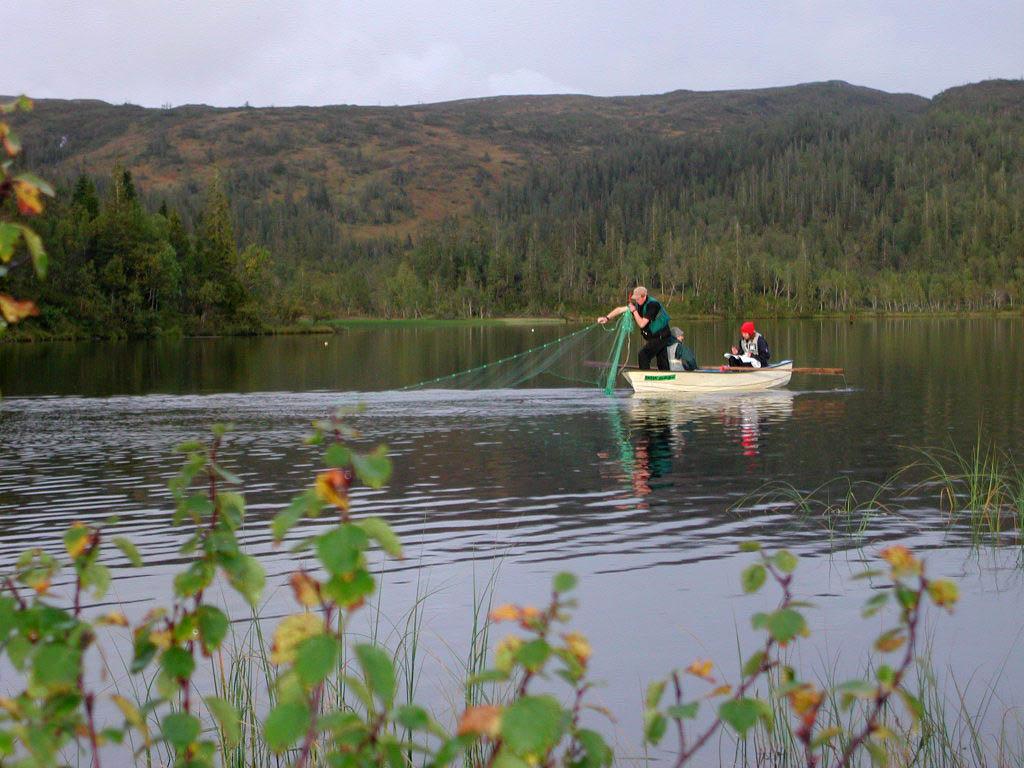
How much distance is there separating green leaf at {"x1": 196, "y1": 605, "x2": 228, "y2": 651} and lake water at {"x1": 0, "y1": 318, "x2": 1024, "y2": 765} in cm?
511

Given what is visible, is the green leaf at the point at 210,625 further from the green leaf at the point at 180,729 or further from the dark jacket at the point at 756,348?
the dark jacket at the point at 756,348

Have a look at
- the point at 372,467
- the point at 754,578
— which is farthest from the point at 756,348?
the point at 372,467

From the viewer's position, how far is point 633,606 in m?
11.5

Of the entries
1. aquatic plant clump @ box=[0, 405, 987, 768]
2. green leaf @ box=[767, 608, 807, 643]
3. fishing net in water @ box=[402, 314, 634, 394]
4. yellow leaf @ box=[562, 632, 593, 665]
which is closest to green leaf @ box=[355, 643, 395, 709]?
aquatic plant clump @ box=[0, 405, 987, 768]

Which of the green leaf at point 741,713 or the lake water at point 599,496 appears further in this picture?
the lake water at point 599,496

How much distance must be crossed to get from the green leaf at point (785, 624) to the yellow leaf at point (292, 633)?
48.1 inches

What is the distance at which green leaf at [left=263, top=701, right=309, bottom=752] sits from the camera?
279 centimetres

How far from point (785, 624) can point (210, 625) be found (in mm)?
1576

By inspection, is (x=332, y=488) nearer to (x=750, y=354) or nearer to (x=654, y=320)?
(x=654, y=320)

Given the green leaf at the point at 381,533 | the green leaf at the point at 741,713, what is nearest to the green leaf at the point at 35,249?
the green leaf at the point at 381,533

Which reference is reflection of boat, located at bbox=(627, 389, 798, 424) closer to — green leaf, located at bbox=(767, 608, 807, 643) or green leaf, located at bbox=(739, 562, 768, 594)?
green leaf, located at bbox=(739, 562, 768, 594)

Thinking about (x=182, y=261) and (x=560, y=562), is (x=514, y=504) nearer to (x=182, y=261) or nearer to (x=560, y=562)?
(x=560, y=562)

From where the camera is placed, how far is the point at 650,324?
34.2m

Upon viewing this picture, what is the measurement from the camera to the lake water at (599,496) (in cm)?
1047
